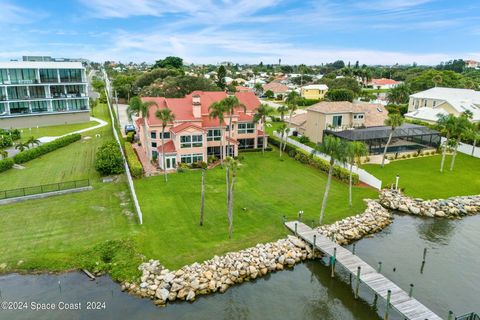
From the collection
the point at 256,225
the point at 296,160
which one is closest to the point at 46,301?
the point at 256,225

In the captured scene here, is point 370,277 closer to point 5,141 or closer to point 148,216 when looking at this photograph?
point 148,216

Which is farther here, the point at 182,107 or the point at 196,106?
the point at 182,107

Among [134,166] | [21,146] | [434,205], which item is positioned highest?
[21,146]

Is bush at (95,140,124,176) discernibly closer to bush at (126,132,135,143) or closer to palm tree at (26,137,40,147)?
bush at (126,132,135,143)

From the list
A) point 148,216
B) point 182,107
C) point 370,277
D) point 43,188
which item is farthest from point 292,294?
point 182,107

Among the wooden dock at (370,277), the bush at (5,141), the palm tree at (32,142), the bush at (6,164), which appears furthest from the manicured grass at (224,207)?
the bush at (5,141)

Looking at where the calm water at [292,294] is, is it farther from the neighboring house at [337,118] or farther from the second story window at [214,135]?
the neighboring house at [337,118]

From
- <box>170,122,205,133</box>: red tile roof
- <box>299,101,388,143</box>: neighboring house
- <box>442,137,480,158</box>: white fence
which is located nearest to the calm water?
<box>170,122,205,133</box>: red tile roof
